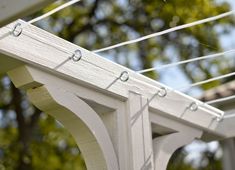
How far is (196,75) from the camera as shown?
19.5 ft

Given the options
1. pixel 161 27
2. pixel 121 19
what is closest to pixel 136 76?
pixel 161 27

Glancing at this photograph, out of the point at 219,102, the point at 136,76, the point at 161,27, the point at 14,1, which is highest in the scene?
the point at 161,27

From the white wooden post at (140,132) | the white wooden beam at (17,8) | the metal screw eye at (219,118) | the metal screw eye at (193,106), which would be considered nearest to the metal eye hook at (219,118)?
the metal screw eye at (219,118)

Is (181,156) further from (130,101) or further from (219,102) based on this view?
(130,101)

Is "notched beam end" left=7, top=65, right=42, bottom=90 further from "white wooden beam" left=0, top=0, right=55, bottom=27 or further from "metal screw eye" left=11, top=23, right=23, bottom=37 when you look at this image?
"white wooden beam" left=0, top=0, right=55, bottom=27

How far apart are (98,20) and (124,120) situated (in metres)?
5.44

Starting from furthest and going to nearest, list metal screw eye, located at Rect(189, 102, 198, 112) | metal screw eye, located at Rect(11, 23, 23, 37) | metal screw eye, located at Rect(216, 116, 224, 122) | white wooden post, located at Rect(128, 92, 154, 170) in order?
metal screw eye, located at Rect(216, 116, 224, 122), metal screw eye, located at Rect(189, 102, 198, 112), white wooden post, located at Rect(128, 92, 154, 170), metal screw eye, located at Rect(11, 23, 23, 37)

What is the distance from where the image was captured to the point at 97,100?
8.52 ft

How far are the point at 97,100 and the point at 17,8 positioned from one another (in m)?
0.91

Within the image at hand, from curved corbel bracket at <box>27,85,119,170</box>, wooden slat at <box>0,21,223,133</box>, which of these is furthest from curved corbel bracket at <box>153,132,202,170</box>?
curved corbel bracket at <box>27,85,119,170</box>

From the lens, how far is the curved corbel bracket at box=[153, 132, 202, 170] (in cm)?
293

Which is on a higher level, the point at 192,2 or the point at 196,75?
the point at 196,75

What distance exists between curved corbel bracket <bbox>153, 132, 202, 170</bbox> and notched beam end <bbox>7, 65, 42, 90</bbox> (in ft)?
3.05

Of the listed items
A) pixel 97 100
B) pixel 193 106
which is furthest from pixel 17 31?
pixel 193 106
